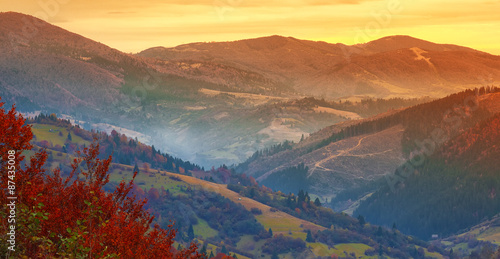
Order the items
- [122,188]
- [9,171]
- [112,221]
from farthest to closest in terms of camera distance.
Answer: [122,188]
[112,221]
[9,171]

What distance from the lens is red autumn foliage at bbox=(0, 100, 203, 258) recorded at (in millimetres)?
44156

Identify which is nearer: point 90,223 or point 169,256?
point 90,223

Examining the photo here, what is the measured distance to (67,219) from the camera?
49.4 metres

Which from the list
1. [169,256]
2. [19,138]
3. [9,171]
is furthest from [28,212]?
[169,256]

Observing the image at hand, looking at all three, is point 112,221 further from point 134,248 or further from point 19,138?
point 19,138

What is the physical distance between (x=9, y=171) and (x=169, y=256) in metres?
10.9

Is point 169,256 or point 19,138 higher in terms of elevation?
point 19,138

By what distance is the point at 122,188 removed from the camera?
51562 mm

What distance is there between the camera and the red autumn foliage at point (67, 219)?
44.2 m

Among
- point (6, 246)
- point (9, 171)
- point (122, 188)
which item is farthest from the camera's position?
point (122, 188)
